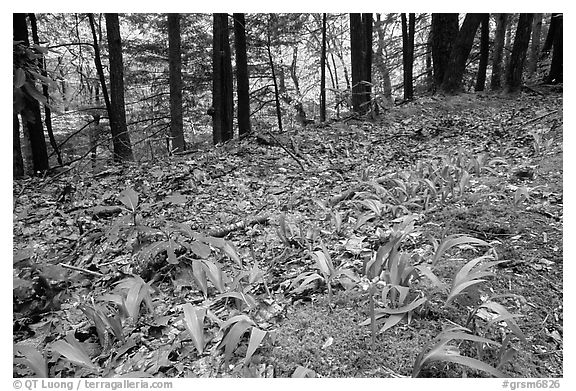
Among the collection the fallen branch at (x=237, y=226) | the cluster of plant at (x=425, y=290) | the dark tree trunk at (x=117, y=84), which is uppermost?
the dark tree trunk at (x=117, y=84)

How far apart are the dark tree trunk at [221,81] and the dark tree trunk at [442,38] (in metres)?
5.13

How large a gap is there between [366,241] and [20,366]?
2.04m

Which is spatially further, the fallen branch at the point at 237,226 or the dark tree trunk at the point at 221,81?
the dark tree trunk at the point at 221,81

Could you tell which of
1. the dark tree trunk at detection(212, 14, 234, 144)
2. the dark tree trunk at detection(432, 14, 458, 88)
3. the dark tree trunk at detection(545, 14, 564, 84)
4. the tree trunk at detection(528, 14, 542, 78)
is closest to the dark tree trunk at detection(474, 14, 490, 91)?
the tree trunk at detection(528, 14, 542, 78)

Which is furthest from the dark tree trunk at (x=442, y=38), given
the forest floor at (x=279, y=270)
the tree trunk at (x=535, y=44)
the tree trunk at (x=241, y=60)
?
the tree trunk at (x=241, y=60)

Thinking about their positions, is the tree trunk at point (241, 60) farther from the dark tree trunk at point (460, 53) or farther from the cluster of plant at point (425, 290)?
the cluster of plant at point (425, 290)

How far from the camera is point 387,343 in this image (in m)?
1.43

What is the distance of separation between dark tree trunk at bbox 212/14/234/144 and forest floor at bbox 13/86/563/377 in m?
4.95

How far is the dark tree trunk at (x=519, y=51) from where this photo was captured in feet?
22.4

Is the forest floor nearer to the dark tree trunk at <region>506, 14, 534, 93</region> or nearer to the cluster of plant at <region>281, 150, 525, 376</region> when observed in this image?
the cluster of plant at <region>281, 150, 525, 376</region>

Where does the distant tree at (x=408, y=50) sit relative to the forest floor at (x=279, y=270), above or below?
above

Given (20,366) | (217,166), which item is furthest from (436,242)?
(217,166)

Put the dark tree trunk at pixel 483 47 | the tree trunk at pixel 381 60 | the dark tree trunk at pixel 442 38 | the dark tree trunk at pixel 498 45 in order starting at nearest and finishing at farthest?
the dark tree trunk at pixel 442 38, the dark tree trunk at pixel 498 45, the dark tree trunk at pixel 483 47, the tree trunk at pixel 381 60
